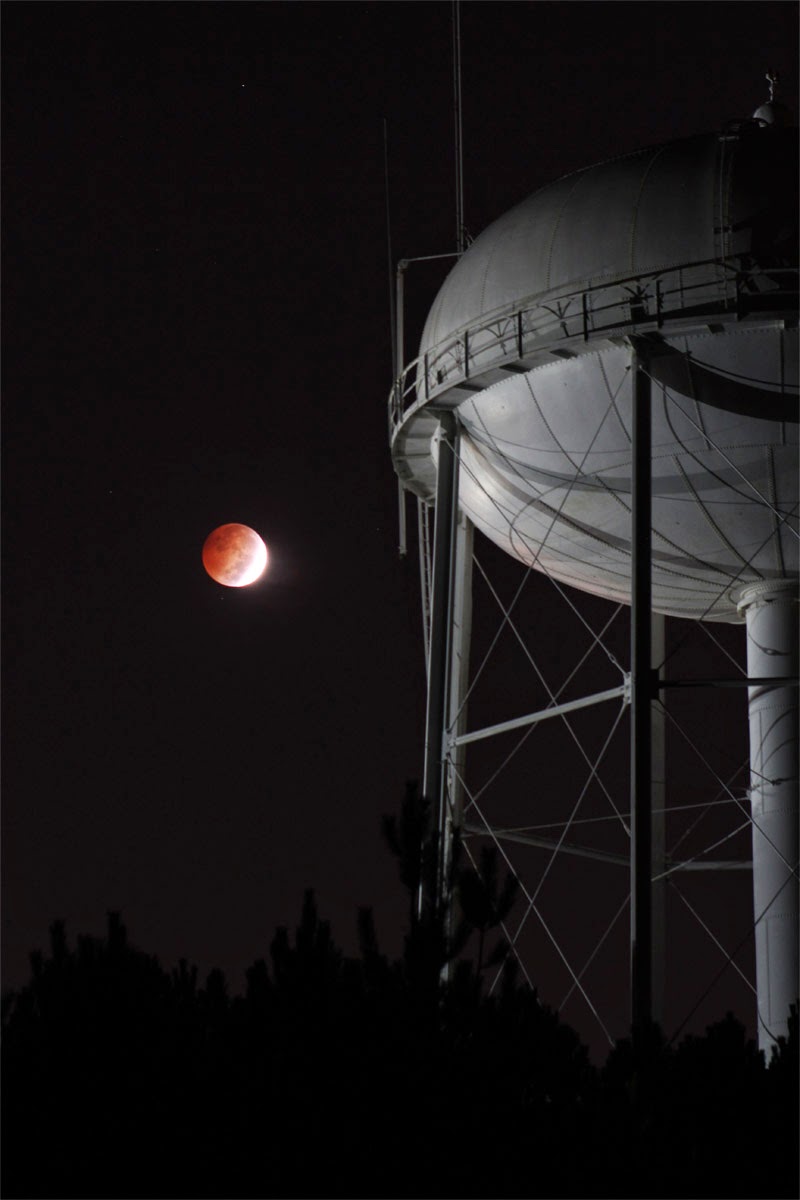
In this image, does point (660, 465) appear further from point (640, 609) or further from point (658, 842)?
point (658, 842)

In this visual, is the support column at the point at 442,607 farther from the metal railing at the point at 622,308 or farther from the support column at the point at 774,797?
the support column at the point at 774,797

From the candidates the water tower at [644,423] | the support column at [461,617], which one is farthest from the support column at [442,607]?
the support column at [461,617]

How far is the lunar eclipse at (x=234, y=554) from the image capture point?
82.9 ft

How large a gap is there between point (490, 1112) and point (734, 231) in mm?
10234

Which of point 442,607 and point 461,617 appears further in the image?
point 461,617

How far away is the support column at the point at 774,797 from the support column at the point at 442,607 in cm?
340

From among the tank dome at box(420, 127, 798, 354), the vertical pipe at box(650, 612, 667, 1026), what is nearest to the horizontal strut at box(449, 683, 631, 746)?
the vertical pipe at box(650, 612, 667, 1026)

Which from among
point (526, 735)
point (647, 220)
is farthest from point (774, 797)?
point (647, 220)

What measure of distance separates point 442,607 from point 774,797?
13.6 feet

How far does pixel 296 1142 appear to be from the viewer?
934 centimetres

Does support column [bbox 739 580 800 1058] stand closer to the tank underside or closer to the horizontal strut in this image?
the tank underside

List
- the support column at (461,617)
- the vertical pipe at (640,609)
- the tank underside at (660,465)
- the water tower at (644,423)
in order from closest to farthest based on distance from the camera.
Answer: the vertical pipe at (640,609)
the water tower at (644,423)
the tank underside at (660,465)
the support column at (461,617)

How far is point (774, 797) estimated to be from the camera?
20641 millimetres

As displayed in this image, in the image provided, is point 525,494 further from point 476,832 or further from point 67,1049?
point 67,1049
